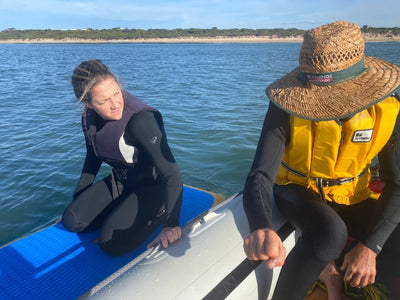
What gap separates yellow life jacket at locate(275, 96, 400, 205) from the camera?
126cm

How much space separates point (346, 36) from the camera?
115 centimetres

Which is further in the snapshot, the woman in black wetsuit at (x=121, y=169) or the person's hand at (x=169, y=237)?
the woman in black wetsuit at (x=121, y=169)

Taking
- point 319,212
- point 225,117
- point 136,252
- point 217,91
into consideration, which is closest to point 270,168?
point 319,212

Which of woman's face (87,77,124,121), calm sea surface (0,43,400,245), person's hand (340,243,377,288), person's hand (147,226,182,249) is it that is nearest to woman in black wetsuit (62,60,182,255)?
woman's face (87,77,124,121)

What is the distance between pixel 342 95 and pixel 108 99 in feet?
4.72

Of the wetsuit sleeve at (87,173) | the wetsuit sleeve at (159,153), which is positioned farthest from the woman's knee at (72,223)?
the wetsuit sleeve at (159,153)

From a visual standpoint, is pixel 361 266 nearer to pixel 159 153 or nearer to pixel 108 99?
pixel 159 153

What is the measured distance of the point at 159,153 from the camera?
6.42 feet

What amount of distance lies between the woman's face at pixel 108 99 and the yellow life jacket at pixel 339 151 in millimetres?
1178

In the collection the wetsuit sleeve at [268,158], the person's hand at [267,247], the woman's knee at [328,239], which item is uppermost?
the wetsuit sleeve at [268,158]

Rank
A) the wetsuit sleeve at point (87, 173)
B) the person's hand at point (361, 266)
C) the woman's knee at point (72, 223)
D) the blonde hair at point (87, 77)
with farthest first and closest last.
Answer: the wetsuit sleeve at point (87, 173), the woman's knee at point (72, 223), the blonde hair at point (87, 77), the person's hand at point (361, 266)

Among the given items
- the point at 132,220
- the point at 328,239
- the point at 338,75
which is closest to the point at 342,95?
the point at 338,75

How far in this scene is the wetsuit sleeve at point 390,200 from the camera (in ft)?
4.22

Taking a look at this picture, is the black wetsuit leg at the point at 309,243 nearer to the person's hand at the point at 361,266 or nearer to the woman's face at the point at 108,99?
the person's hand at the point at 361,266
